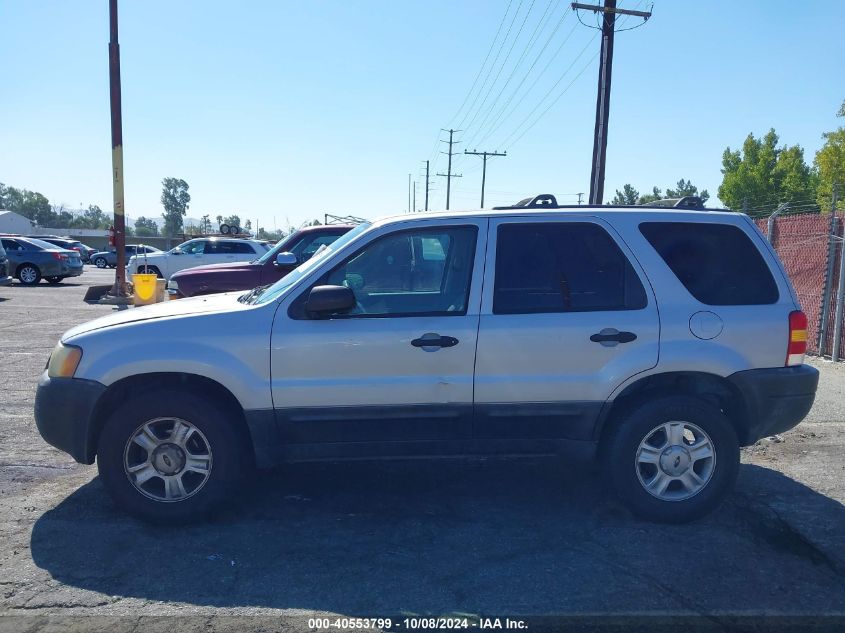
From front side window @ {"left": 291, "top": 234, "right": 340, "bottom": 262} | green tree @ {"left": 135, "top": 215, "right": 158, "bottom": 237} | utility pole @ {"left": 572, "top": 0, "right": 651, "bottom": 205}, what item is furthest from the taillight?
green tree @ {"left": 135, "top": 215, "right": 158, "bottom": 237}

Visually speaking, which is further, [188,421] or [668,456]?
[668,456]

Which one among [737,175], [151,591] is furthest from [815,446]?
[737,175]

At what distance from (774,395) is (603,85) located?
42.1 ft

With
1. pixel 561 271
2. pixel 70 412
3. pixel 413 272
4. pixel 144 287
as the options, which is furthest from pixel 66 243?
pixel 561 271

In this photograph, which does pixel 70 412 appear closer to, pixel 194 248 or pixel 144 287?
pixel 144 287

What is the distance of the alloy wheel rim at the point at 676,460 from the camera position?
15.0 feet

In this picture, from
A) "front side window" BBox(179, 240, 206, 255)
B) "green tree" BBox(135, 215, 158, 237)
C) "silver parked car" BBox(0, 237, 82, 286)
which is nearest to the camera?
"front side window" BBox(179, 240, 206, 255)

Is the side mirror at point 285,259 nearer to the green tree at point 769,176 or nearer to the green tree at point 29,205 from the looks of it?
the green tree at point 769,176

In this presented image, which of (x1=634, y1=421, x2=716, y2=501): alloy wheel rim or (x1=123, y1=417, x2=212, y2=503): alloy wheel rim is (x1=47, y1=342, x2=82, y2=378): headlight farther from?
(x1=634, y1=421, x2=716, y2=501): alloy wheel rim

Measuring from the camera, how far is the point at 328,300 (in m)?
4.28

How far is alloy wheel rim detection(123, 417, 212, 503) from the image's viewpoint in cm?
438

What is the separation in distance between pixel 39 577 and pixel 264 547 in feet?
3.83

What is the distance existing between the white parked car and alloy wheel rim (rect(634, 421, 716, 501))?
18.1m

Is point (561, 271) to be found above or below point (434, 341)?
above
